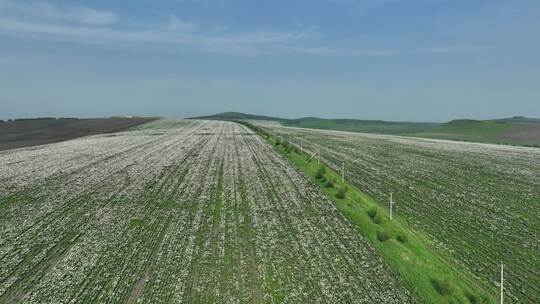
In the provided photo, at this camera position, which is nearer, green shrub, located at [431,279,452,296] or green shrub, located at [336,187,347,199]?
green shrub, located at [431,279,452,296]

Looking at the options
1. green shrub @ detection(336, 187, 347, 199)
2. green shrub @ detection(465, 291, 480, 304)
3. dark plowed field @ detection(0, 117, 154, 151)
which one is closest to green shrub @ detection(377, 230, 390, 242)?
green shrub @ detection(465, 291, 480, 304)

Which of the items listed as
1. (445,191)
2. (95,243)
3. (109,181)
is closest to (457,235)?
(445,191)

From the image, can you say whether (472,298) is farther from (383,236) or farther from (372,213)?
(372,213)

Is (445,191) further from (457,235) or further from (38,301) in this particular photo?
(38,301)

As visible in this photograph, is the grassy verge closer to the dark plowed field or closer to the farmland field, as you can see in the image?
the farmland field

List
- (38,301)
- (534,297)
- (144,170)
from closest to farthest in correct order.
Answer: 1. (38,301)
2. (534,297)
3. (144,170)
